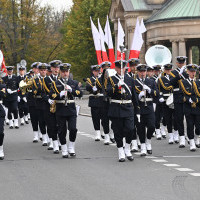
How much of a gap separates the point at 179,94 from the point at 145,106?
76.0 inches

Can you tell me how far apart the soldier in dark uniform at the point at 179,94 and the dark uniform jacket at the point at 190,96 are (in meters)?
0.35

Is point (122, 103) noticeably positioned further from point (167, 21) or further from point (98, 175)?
point (167, 21)

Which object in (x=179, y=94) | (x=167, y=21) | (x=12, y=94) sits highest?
(x=167, y=21)

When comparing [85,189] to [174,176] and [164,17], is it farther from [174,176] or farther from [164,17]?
[164,17]

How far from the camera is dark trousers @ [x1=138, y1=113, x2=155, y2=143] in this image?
13.8 metres

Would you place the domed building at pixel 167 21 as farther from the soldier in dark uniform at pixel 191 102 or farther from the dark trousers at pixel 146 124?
the dark trousers at pixel 146 124

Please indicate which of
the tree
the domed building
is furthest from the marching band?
the tree

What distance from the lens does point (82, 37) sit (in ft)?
220

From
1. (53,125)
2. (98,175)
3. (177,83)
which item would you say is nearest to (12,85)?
(53,125)

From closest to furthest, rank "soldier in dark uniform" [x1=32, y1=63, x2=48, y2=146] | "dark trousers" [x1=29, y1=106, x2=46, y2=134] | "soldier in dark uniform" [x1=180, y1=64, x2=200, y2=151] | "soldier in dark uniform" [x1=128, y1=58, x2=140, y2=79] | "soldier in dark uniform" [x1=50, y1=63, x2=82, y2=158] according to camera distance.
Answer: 1. "soldier in dark uniform" [x1=50, y1=63, x2=82, y2=158]
2. "soldier in dark uniform" [x1=128, y1=58, x2=140, y2=79]
3. "soldier in dark uniform" [x1=180, y1=64, x2=200, y2=151]
4. "soldier in dark uniform" [x1=32, y1=63, x2=48, y2=146]
5. "dark trousers" [x1=29, y1=106, x2=46, y2=134]

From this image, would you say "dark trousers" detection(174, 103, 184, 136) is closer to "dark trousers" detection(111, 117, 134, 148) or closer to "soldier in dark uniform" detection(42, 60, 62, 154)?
Answer: "dark trousers" detection(111, 117, 134, 148)

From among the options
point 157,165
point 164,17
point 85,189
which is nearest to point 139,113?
point 157,165

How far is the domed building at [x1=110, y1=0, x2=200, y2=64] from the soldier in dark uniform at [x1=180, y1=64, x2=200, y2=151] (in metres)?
38.0

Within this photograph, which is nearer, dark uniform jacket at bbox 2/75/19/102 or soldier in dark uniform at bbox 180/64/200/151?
soldier in dark uniform at bbox 180/64/200/151
